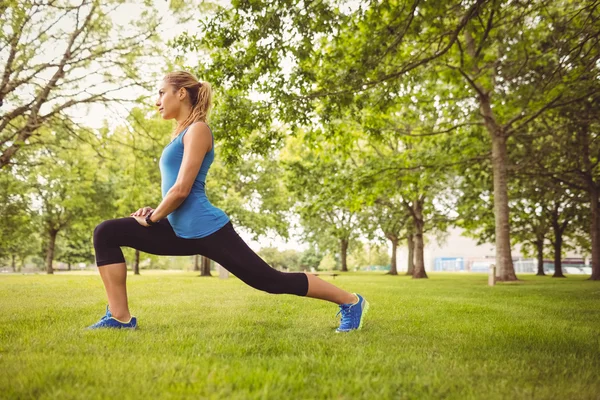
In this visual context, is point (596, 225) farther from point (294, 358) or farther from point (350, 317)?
point (294, 358)

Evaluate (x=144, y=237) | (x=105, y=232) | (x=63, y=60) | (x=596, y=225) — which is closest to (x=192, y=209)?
(x=144, y=237)

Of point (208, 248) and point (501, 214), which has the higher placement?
point (501, 214)

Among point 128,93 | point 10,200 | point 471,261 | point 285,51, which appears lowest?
point 471,261

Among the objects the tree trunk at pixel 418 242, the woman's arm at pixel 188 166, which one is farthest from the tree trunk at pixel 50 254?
the woman's arm at pixel 188 166

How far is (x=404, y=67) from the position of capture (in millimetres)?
9750

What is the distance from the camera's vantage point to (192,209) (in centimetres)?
342

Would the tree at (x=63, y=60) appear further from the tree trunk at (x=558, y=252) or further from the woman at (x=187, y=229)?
the tree trunk at (x=558, y=252)

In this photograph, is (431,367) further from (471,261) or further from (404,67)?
(471,261)

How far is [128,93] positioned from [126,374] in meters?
14.1

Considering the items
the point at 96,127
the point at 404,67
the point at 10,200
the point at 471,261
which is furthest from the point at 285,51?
the point at 471,261

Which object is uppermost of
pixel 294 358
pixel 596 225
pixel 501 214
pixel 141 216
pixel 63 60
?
pixel 63 60

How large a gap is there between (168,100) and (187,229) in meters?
1.22

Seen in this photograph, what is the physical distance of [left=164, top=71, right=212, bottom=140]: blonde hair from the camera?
3.70 meters

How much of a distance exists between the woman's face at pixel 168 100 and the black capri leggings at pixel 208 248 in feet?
3.27
